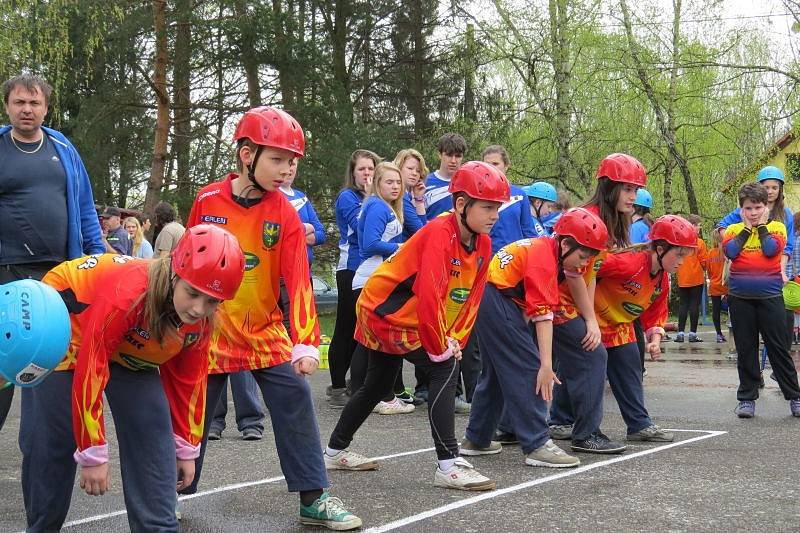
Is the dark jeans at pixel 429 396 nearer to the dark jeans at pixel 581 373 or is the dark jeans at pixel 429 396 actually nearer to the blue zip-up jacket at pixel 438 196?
the dark jeans at pixel 581 373

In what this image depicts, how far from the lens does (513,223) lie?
29.5ft

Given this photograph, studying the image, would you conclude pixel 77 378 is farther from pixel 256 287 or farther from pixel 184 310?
pixel 256 287

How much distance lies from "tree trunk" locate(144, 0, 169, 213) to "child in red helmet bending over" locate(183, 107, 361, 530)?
53.2 ft

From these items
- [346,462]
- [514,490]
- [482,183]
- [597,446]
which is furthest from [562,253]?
[346,462]

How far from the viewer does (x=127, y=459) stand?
159 inches

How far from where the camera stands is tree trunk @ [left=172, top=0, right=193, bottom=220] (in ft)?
69.5

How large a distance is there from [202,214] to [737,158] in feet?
94.2

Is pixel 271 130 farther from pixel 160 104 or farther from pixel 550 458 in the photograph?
pixel 160 104

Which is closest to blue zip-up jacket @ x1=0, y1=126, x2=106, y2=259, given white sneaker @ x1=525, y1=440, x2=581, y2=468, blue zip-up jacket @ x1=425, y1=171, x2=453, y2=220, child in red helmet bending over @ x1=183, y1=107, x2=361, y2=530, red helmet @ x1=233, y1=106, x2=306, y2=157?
child in red helmet bending over @ x1=183, y1=107, x2=361, y2=530

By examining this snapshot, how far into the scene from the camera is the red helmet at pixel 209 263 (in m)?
3.78

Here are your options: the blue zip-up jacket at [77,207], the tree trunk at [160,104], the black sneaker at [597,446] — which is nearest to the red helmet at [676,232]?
the black sneaker at [597,446]

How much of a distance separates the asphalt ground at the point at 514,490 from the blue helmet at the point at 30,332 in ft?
5.48

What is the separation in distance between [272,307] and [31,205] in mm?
1707

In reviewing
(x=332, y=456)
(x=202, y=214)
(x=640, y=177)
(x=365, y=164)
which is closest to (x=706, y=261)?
(x=365, y=164)
